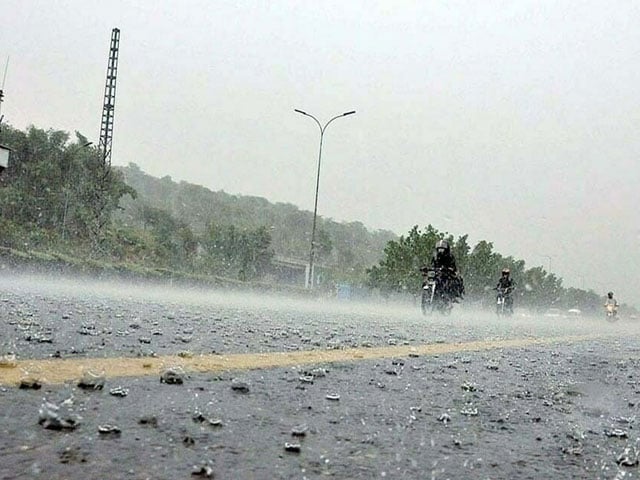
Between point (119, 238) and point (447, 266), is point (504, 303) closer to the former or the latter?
point (447, 266)

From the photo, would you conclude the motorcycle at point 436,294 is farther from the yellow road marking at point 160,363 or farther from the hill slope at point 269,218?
the hill slope at point 269,218

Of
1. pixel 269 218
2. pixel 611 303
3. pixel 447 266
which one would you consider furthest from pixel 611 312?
pixel 269 218

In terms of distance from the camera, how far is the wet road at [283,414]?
179 centimetres

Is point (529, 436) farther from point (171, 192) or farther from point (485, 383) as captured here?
point (171, 192)

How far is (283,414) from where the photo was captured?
250 cm

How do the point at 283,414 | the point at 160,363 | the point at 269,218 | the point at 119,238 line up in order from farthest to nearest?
1. the point at 269,218
2. the point at 119,238
3. the point at 160,363
4. the point at 283,414

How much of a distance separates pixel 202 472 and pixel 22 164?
4755 centimetres

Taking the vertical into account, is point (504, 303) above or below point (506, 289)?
below

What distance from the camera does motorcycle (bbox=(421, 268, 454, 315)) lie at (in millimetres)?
17359

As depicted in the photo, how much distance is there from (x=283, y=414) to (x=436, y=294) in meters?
15.2

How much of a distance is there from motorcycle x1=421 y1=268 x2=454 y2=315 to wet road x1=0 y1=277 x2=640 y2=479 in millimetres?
12430

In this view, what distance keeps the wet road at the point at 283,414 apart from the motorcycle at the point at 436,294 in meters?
12.4

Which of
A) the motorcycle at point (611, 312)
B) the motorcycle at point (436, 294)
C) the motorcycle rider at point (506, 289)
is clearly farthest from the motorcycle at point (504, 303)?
the motorcycle at point (611, 312)

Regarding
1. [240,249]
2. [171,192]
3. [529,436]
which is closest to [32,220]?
[240,249]
